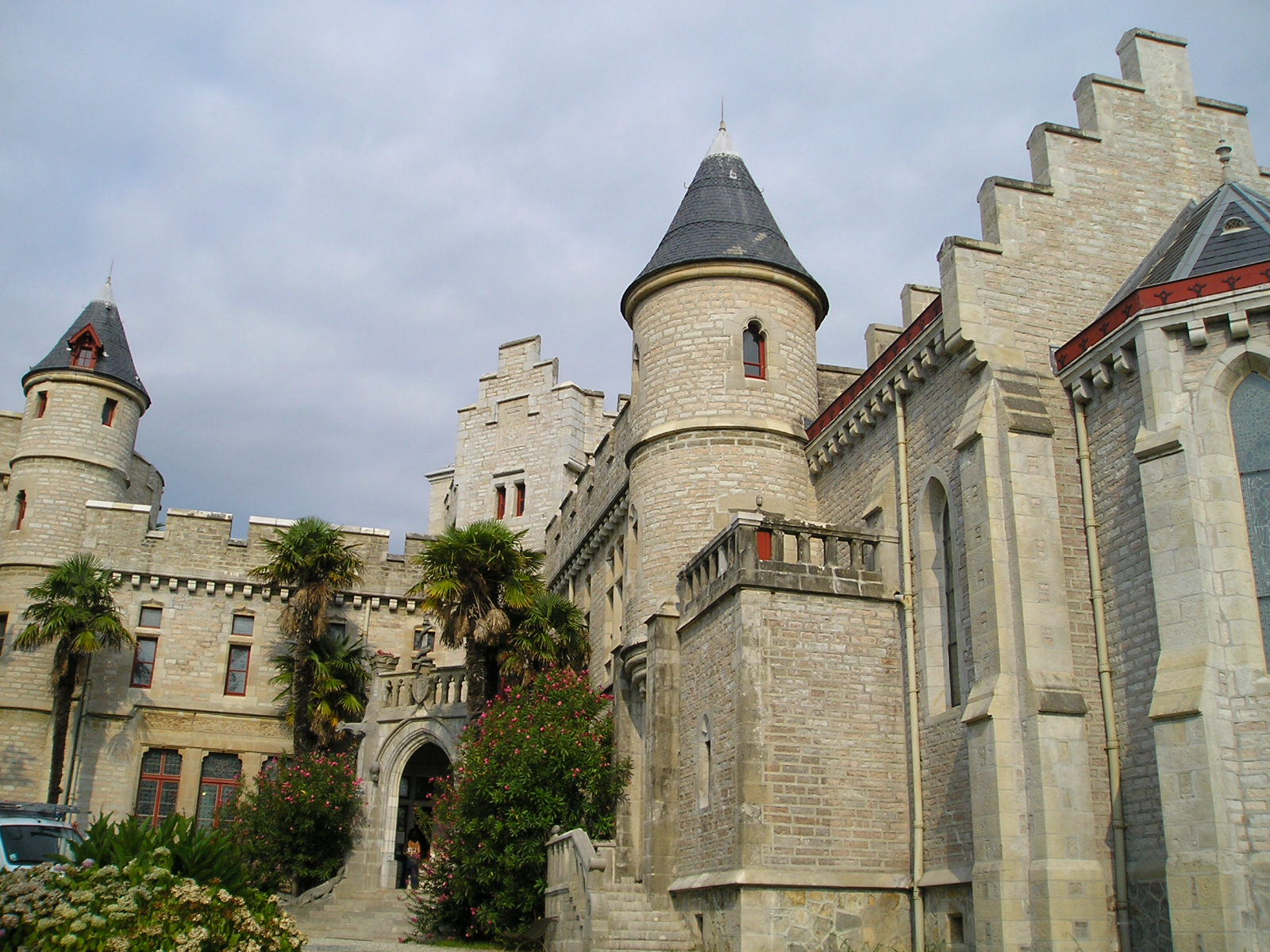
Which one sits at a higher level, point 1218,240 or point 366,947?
point 1218,240

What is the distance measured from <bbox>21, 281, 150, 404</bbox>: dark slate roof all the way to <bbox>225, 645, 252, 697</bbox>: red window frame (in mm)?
8154

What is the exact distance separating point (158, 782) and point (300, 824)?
308 inches

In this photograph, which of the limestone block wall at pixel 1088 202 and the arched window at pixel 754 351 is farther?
the arched window at pixel 754 351

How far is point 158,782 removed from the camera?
3206 centimetres

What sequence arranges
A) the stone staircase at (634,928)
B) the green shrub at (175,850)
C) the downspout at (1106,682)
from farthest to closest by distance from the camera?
Answer: 1. the stone staircase at (634,928)
2. the downspout at (1106,682)
3. the green shrub at (175,850)

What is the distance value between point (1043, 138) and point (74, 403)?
27343mm

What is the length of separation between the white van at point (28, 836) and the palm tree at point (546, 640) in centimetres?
1012

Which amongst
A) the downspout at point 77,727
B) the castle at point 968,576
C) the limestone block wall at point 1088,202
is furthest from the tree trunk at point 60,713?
the limestone block wall at point 1088,202

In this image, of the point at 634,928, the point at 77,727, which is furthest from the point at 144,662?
the point at 634,928

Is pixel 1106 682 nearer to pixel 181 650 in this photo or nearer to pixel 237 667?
pixel 237 667

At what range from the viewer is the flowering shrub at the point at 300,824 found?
2638 cm

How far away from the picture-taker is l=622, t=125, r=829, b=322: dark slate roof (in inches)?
866

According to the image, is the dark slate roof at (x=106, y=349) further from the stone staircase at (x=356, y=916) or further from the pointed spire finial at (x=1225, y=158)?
the pointed spire finial at (x=1225, y=158)

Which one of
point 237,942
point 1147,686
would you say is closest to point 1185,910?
point 1147,686
